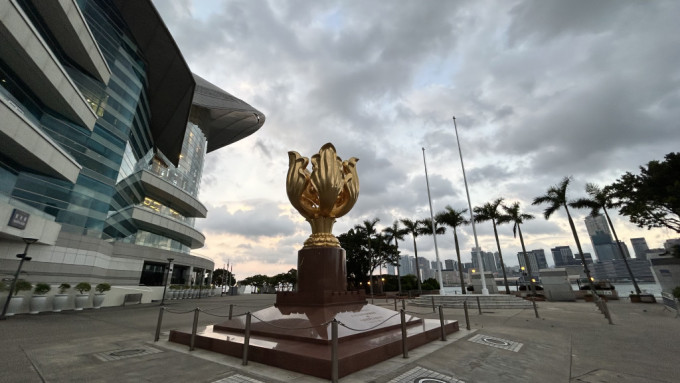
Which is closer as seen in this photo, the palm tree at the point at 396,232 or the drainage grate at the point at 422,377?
the drainage grate at the point at 422,377

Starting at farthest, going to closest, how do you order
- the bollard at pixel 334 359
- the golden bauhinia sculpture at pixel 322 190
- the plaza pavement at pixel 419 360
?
1. the golden bauhinia sculpture at pixel 322 190
2. the plaza pavement at pixel 419 360
3. the bollard at pixel 334 359

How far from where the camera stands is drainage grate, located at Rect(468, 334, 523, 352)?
21.3 feet

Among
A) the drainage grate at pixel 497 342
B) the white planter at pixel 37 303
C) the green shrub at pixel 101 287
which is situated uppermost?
the green shrub at pixel 101 287

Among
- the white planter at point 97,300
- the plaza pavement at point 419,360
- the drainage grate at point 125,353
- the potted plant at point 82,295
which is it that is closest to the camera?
the plaza pavement at point 419,360

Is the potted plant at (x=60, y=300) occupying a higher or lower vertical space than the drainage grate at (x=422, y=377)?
higher

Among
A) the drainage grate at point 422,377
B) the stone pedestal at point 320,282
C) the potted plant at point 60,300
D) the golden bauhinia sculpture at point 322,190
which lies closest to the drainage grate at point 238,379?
the drainage grate at point 422,377

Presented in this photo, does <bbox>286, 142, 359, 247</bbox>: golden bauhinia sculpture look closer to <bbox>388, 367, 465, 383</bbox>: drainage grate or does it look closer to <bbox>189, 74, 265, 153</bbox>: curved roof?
<bbox>388, 367, 465, 383</bbox>: drainage grate

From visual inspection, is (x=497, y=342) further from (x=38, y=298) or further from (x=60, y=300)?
(x=60, y=300)

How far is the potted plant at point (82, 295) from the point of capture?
15743mm

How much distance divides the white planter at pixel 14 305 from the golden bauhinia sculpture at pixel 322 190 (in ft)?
45.6

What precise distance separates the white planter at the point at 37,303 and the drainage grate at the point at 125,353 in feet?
40.5

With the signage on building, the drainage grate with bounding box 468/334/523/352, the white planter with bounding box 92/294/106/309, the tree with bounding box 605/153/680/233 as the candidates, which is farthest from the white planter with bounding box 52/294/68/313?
the tree with bounding box 605/153/680/233

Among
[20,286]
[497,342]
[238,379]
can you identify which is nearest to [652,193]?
[497,342]

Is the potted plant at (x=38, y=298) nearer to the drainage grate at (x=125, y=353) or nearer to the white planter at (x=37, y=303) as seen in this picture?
the white planter at (x=37, y=303)
